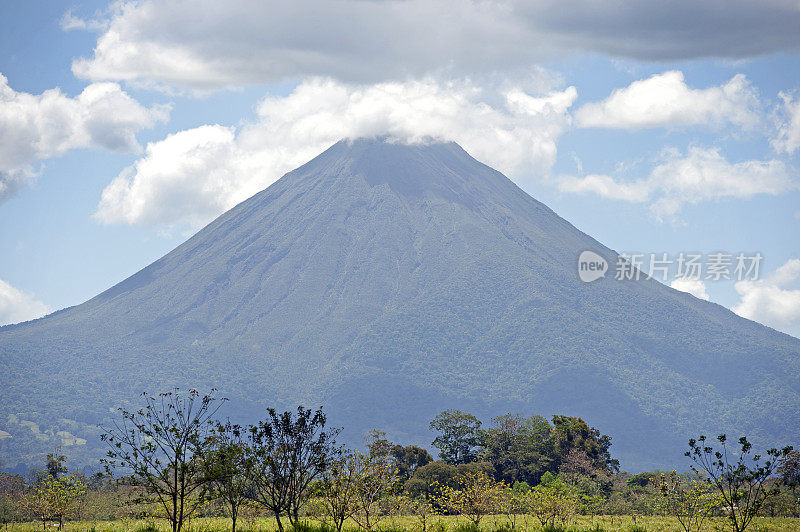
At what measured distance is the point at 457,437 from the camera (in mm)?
82125

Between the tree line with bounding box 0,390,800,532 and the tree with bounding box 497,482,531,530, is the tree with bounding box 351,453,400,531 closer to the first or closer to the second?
the tree line with bounding box 0,390,800,532

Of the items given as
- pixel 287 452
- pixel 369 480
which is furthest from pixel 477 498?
pixel 287 452

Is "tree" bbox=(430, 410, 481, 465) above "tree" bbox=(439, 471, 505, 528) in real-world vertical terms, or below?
above

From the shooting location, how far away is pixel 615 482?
2640 inches

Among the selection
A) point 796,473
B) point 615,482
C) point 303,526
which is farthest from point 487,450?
point 303,526

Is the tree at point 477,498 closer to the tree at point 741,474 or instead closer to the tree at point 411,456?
the tree at point 741,474

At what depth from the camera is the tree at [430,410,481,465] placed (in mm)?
80750

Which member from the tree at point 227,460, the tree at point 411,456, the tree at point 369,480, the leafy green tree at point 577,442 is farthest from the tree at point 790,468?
the tree at point 411,456

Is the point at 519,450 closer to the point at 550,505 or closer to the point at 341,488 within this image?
the point at 550,505

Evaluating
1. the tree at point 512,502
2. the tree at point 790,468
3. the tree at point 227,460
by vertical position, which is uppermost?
the tree at point 227,460

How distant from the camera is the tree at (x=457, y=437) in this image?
3179 inches

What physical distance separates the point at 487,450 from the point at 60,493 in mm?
46596

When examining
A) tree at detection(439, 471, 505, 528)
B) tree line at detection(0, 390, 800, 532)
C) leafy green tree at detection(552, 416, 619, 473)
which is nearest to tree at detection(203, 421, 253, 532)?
tree line at detection(0, 390, 800, 532)

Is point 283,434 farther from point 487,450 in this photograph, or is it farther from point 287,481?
point 487,450
